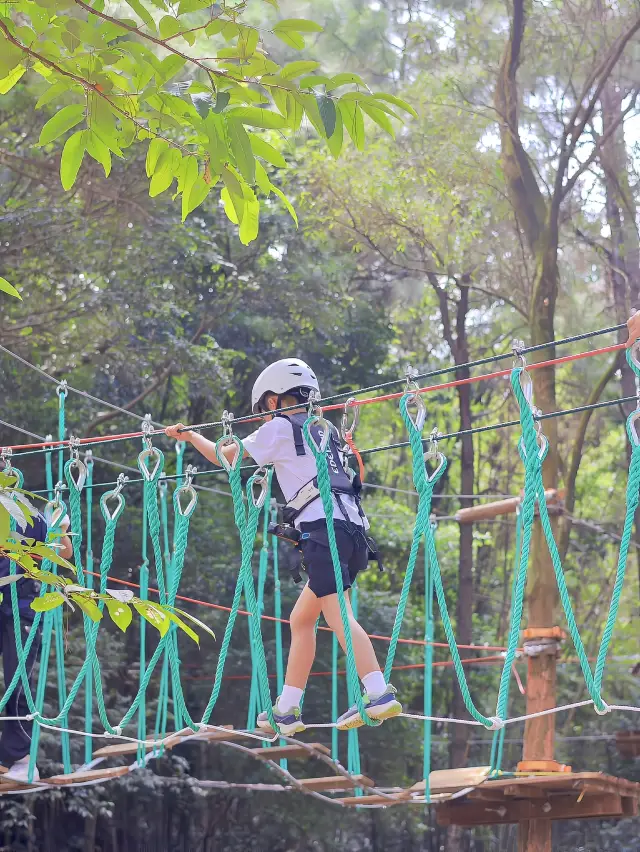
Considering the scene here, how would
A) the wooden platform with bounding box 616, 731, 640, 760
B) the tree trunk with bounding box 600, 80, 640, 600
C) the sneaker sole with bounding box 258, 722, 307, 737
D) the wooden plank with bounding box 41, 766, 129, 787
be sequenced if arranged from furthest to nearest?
the tree trunk with bounding box 600, 80, 640, 600 → the wooden platform with bounding box 616, 731, 640, 760 → the wooden plank with bounding box 41, 766, 129, 787 → the sneaker sole with bounding box 258, 722, 307, 737

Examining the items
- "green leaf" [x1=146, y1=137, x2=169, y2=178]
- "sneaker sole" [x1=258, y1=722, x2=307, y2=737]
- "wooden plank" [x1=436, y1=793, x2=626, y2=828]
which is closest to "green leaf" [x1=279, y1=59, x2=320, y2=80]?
"green leaf" [x1=146, y1=137, x2=169, y2=178]

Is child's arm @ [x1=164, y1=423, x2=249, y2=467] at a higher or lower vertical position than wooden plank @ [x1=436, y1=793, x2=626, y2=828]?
higher

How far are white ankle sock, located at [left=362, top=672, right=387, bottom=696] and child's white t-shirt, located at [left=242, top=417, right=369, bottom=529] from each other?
0.37m

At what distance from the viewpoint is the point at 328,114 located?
162 centimetres

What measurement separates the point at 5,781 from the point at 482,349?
660 centimetres

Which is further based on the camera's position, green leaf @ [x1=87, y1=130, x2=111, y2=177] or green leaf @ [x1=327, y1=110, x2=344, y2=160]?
green leaf @ [x1=87, y1=130, x2=111, y2=177]

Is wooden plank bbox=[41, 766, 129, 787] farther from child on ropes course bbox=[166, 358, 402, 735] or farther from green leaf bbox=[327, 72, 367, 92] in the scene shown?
green leaf bbox=[327, 72, 367, 92]

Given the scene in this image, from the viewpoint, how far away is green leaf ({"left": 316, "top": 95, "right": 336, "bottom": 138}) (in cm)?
161

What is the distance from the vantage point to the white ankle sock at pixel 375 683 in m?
2.59

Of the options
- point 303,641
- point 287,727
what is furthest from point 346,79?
point 287,727

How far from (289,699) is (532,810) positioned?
2.15 meters

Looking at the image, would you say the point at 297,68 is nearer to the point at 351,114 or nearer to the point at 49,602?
the point at 351,114

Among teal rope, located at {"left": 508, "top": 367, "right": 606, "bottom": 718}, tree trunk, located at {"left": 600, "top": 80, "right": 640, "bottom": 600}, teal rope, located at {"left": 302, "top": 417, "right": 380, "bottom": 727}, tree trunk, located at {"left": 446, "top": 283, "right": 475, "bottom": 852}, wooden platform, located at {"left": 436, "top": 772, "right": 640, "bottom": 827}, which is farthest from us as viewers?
tree trunk, located at {"left": 446, "top": 283, "right": 475, "bottom": 852}

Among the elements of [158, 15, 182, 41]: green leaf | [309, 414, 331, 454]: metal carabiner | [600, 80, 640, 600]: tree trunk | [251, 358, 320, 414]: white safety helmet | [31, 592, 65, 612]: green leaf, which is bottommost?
[31, 592, 65, 612]: green leaf
